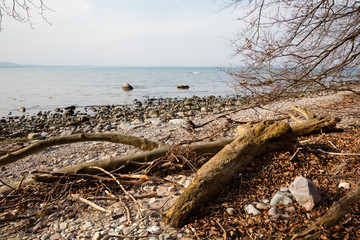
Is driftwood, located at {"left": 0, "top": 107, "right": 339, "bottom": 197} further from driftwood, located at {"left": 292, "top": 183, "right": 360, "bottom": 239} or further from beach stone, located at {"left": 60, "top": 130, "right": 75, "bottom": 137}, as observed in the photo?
beach stone, located at {"left": 60, "top": 130, "right": 75, "bottom": 137}

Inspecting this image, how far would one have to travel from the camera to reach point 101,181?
3973mm

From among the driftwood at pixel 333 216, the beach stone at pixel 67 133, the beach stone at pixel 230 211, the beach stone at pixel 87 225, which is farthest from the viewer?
the beach stone at pixel 67 133

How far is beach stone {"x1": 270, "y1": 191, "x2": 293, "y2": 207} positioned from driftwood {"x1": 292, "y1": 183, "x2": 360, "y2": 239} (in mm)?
542

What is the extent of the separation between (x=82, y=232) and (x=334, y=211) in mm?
2872

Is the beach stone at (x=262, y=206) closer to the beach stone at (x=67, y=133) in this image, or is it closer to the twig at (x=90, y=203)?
the twig at (x=90, y=203)

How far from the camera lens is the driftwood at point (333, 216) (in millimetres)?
2287

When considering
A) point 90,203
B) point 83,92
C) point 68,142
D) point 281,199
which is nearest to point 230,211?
point 281,199

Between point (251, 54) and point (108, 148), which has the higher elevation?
point (251, 54)

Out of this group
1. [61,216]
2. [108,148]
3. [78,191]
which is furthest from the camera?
[108,148]

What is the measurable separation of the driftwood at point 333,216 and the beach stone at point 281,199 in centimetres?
54

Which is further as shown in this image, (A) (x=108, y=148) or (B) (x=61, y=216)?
(A) (x=108, y=148)

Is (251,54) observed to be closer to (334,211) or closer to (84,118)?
(334,211)

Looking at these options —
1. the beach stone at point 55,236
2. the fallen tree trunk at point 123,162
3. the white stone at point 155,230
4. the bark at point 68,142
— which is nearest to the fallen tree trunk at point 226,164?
the white stone at point 155,230

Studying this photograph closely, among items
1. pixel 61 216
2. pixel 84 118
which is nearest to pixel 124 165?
pixel 61 216
